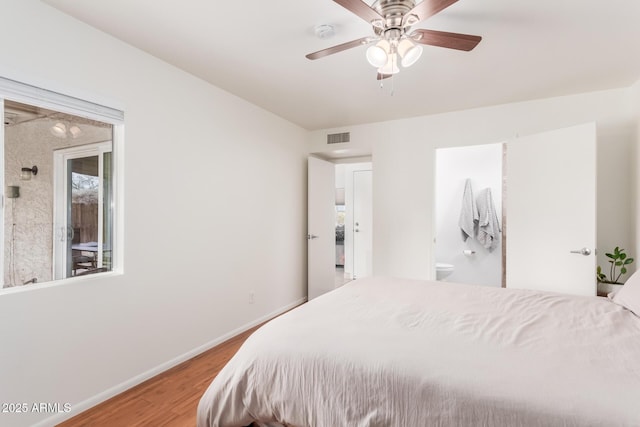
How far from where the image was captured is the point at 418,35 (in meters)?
1.63

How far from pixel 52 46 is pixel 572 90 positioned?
4126 millimetres

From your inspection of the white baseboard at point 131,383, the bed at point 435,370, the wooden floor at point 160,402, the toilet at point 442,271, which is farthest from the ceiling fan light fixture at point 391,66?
the toilet at point 442,271

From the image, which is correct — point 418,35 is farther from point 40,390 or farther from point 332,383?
point 40,390

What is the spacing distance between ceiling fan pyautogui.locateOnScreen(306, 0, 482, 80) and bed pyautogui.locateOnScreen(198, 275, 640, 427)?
1.38 m

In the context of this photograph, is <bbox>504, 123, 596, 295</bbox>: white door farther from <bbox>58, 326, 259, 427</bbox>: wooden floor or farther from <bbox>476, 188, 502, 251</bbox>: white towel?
<bbox>58, 326, 259, 427</bbox>: wooden floor

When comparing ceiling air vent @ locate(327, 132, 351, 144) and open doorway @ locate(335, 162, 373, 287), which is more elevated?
ceiling air vent @ locate(327, 132, 351, 144)

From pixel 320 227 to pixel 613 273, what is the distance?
3.16 metres

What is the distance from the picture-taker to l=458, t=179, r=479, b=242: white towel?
4.40 meters

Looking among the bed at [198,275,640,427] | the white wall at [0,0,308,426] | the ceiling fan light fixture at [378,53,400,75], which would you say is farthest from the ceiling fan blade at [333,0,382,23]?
the white wall at [0,0,308,426]

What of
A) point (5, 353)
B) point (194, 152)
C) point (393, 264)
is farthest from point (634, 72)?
point (5, 353)

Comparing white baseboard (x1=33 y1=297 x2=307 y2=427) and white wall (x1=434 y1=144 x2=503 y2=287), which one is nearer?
white baseboard (x1=33 y1=297 x2=307 y2=427)

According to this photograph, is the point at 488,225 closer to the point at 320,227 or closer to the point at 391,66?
the point at 320,227

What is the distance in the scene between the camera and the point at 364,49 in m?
2.23

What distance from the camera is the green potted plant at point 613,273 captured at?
285 centimetres
